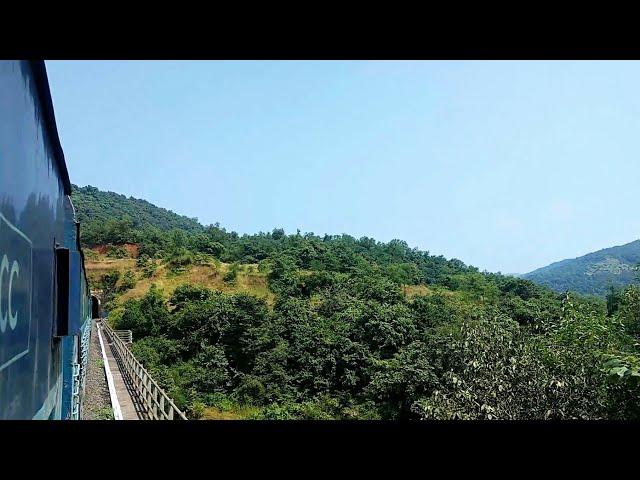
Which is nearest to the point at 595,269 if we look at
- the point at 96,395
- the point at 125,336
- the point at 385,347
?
the point at 385,347

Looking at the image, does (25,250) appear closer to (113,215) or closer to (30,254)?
(30,254)

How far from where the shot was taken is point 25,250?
1338 millimetres

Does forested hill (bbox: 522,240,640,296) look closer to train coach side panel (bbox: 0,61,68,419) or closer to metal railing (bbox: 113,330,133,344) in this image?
metal railing (bbox: 113,330,133,344)

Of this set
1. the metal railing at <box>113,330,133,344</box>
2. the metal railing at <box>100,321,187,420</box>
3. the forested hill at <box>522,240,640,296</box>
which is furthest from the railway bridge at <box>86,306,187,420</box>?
the forested hill at <box>522,240,640,296</box>

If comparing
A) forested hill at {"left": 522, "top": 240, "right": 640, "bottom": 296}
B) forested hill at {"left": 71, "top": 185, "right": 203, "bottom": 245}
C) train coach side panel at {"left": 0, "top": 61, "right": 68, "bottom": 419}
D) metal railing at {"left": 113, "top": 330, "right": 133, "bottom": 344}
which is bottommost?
metal railing at {"left": 113, "top": 330, "right": 133, "bottom": 344}

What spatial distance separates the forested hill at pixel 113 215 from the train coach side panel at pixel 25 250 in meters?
43.2

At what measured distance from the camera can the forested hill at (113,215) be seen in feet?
146

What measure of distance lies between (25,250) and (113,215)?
191 feet

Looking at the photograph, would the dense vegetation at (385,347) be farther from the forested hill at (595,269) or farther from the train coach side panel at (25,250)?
the forested hill at (595,269)

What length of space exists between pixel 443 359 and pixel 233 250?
3063 cm

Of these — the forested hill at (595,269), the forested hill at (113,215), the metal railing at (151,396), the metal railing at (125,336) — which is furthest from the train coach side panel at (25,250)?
the forested hill at (595,269)

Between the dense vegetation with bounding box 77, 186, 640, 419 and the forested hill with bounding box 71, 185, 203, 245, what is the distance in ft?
30.8

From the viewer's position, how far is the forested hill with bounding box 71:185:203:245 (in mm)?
44469
